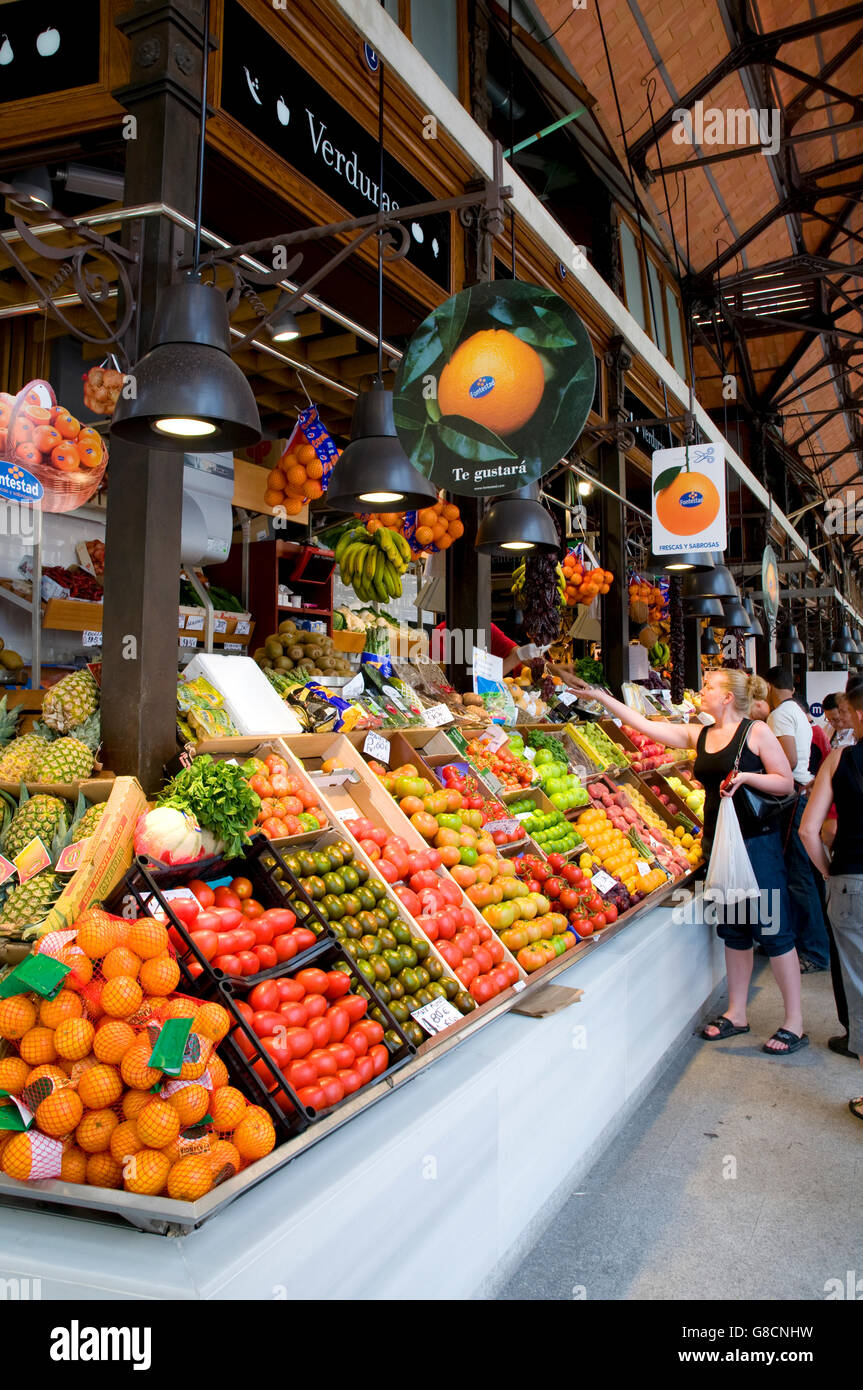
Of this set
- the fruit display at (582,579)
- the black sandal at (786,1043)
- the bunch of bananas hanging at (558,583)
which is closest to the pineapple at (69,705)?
the black sandal at (786,1043)

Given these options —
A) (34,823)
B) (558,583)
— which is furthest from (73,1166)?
(558,583)

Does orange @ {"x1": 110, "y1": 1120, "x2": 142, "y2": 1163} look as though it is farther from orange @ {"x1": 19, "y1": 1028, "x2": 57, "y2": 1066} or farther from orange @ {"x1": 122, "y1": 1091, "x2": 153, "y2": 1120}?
orange @ {"x1": 19, "y1": 1028, "x2": 57, "y2": 1066}

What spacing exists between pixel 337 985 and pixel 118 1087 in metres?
0.81

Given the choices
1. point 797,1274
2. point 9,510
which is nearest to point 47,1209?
point 797,1274

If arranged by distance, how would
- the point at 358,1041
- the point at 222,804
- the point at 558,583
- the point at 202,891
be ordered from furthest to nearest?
the point at 558,583
the point at 222,804
the point at 202,891
the point at 358,1041

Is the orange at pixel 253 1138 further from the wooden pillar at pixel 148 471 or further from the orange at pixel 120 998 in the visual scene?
the wooden pillar at pixel 148 471

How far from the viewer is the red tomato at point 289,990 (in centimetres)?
258

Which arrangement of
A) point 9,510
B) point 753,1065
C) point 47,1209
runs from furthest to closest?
point 9,510 → point 753,1065 → point 47,1209

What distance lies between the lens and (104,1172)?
195cm

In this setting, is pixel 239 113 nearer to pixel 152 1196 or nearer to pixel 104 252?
pixel 104 252

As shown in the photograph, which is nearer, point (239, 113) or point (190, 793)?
point (190, 793)

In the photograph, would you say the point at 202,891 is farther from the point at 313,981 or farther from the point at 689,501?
the point at 689,501

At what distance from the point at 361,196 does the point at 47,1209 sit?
14.7 feet
